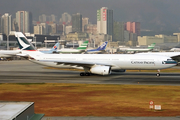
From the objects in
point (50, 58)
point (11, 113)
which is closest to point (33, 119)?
point (11, 113)

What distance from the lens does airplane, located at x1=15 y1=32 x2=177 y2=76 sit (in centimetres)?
5069

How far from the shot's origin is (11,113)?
37.1 feet

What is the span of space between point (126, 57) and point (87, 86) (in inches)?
583

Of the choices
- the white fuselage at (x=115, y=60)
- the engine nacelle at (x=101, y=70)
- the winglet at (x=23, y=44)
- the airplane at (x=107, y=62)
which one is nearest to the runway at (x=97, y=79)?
the engine nacelle at (x=101, y=70)

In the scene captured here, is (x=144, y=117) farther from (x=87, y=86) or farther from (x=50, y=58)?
(x=50, y=58)

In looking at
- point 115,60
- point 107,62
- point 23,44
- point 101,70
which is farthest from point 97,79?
point 23,44

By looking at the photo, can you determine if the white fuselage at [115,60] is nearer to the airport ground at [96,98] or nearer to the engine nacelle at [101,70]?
the engine nacelle at [101,70]

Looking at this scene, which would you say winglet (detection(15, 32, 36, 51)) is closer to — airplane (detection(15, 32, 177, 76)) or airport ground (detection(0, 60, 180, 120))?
airplane (detection(15, 32, 177, 76))

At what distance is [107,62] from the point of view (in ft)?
174

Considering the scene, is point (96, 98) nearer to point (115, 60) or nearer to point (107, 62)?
point (115, 60)

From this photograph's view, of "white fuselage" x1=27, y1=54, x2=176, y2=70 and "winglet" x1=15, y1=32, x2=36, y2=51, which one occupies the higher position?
"winglet" x1=15, y1=32, x2=36, y2=51

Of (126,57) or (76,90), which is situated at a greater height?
(126,57)

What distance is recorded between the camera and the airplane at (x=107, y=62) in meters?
50.7

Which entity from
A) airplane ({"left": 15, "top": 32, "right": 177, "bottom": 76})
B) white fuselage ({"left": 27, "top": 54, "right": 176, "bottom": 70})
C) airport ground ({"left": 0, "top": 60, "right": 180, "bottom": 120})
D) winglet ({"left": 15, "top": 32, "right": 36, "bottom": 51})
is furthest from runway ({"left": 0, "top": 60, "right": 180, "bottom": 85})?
winglet ({"left": 15, "top": 32, "right": 36, "bottom": 51})
